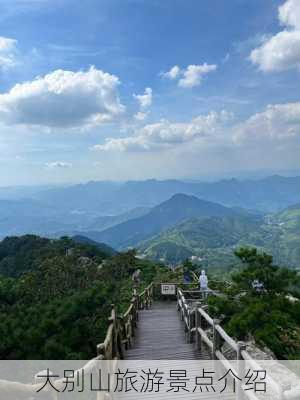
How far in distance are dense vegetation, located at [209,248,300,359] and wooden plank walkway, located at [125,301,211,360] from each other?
1.08 m

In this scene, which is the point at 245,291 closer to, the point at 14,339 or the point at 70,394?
the point at 70,394

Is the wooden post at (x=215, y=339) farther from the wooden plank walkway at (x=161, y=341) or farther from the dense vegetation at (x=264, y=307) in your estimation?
the wooden plank walkway at (x=161, y=341)

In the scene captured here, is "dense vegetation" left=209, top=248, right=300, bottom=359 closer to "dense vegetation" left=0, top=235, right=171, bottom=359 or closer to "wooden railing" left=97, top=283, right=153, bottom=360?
"wooden railing" left=97, top=283, right=153, bottom=360

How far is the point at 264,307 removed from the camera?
777 cm

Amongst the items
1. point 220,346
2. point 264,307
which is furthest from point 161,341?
point 264,307

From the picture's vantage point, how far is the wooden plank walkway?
26.6ft

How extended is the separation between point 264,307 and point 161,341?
3.10 meters

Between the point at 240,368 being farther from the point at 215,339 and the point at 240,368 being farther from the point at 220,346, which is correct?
the point at 220,346

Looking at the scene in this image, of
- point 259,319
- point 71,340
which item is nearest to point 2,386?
point 259,319

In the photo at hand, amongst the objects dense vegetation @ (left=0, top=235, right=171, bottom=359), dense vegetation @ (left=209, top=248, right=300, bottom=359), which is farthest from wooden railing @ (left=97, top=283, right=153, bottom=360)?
dense vegetation @ (left=209, top=248, right=300, bottom=359)

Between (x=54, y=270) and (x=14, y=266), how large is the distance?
32.8m

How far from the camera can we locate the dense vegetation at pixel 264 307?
24.7ft

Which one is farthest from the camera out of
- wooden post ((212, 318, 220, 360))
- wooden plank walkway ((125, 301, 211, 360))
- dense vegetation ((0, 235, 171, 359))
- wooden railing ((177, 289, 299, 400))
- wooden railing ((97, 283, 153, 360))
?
dense vegetation ((0, 235, 171, 359))

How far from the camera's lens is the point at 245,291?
9.96 metres
